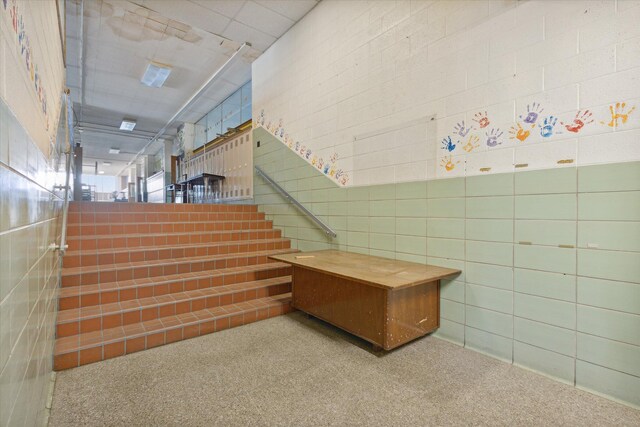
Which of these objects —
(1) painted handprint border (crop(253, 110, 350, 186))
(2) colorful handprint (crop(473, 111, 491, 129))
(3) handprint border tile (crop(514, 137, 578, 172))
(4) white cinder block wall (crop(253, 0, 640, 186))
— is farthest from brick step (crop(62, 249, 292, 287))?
(3) handprint border tile (crop(514, 137, 578, 172))

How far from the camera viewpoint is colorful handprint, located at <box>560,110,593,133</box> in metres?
1.88

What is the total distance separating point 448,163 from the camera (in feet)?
8.38

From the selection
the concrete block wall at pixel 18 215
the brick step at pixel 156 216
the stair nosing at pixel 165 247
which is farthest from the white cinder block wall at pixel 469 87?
the concrete block wall at pixel 18 215

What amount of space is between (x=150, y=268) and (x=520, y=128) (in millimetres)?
3571

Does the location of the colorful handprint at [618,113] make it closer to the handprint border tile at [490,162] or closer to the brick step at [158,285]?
the handprint border tile at [490,162]

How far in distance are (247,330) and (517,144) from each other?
2.71m

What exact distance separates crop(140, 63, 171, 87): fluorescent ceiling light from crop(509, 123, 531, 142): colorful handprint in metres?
5.78

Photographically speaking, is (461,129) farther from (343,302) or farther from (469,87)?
(343,302)

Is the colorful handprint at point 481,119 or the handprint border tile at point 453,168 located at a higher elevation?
the colorful handprint at point 481,119

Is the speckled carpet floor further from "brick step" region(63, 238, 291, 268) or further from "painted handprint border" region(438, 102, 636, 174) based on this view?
"painted handprint border" region(438, 102, 636, 174)

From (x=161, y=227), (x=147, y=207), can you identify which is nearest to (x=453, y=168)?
(x=161, y=227)

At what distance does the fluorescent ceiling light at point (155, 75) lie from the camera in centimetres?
546

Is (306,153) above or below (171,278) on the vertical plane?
above

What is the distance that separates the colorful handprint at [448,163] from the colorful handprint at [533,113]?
0.55 metres
